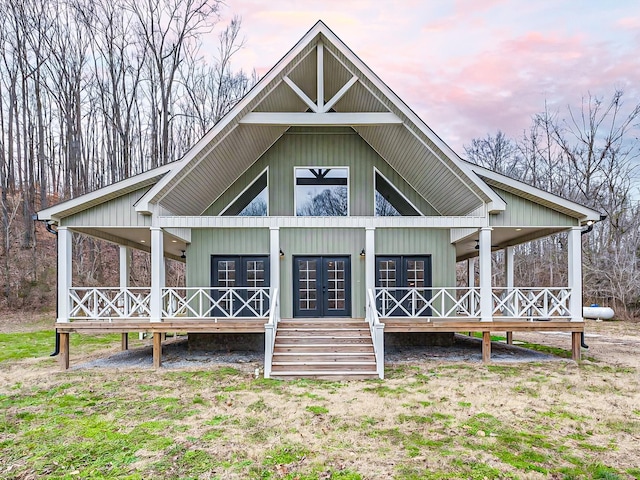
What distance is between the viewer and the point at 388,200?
12086 millimetres

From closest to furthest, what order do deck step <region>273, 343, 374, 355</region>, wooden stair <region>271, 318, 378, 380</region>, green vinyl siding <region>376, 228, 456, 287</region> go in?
1. wooden stair <region>271, 318, 378, 380</region>
2. deck step <region>273, 343, 374, 355</region>
3. green vinyl siding <region>376, 228, 456, 287</region>

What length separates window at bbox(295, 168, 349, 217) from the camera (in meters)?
12.1

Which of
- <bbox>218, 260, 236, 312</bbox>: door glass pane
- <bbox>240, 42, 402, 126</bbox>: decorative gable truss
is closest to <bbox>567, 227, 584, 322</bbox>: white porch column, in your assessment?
<bbox>240, 42, 402, 126</bbox>: decorative gable truss

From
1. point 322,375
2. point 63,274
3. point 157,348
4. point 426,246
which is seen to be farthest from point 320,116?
point 63,274

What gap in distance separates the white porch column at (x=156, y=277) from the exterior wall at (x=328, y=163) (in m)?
3.44

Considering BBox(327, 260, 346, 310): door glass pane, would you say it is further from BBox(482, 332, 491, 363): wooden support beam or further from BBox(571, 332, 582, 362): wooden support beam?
BBox(571, 332, 582, 362): wooden support beam

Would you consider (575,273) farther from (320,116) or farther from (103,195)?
(103,195)

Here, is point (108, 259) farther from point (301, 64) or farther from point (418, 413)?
point (418, 413)

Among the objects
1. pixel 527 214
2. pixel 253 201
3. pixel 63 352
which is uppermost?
pixel 253 201

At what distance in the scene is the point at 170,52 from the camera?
2272 cm

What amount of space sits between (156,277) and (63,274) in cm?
218

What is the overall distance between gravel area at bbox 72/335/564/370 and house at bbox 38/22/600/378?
0.54 m

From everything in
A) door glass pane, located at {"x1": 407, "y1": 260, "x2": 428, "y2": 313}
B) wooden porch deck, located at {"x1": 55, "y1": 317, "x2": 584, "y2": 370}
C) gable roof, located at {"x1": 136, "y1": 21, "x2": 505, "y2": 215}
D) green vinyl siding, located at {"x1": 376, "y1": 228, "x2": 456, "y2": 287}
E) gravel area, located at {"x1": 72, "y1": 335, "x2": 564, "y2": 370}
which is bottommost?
gravel area, located at {"x1": 72, "y1": 335, "x2": 564, "y2": 370}

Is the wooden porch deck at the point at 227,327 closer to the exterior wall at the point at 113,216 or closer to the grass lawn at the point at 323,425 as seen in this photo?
the grass lawn at the point at 323,425
